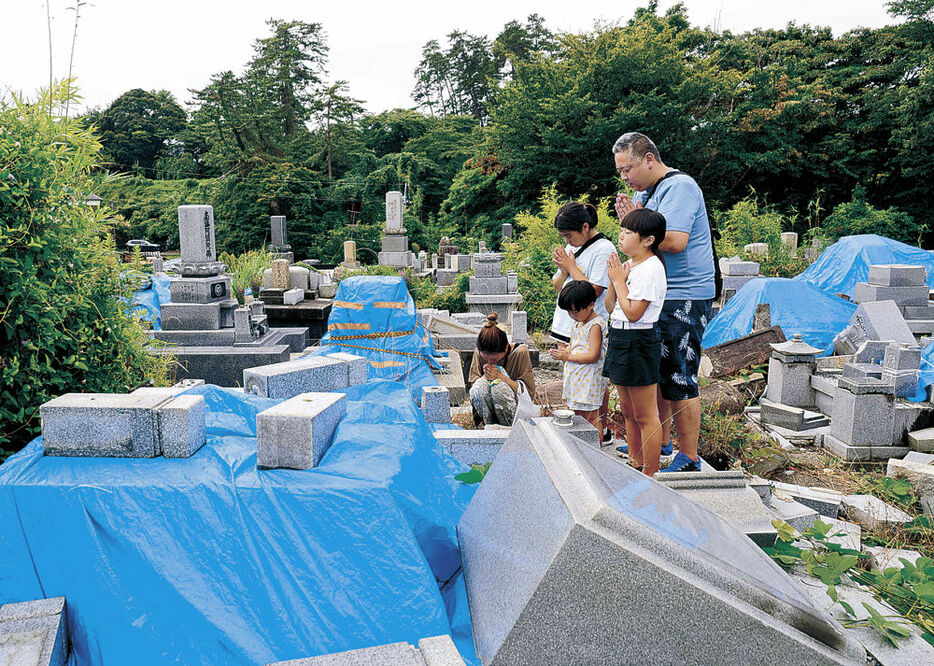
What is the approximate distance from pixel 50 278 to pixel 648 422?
3110mm

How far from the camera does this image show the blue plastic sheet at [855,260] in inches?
416

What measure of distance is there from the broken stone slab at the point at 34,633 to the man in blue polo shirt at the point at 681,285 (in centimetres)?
272

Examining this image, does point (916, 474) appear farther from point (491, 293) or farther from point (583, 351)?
point (491, 293)

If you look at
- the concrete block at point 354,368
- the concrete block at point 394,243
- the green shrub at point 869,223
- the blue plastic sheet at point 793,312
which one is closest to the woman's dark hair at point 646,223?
the concrete block at point 354,368

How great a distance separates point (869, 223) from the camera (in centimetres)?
1919

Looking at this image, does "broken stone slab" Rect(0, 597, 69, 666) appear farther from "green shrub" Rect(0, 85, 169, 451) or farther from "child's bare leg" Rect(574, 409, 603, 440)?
"child's bare leg" Rect(574, 409, 603, 440)

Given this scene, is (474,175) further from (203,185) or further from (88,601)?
(88,601)

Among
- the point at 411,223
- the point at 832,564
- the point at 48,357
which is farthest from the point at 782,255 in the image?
the point at 411,223

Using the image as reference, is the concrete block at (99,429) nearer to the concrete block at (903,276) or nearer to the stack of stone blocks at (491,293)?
the stack of stone blocks at (491,293)

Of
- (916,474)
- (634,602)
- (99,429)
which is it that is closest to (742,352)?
(916,474)

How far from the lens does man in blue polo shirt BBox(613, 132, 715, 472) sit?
3.22 meters

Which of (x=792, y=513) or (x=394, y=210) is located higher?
(x=394, y=210)

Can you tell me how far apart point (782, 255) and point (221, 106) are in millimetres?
23121

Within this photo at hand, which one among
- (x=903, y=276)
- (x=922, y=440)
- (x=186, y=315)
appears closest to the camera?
(x=922, y=440)
